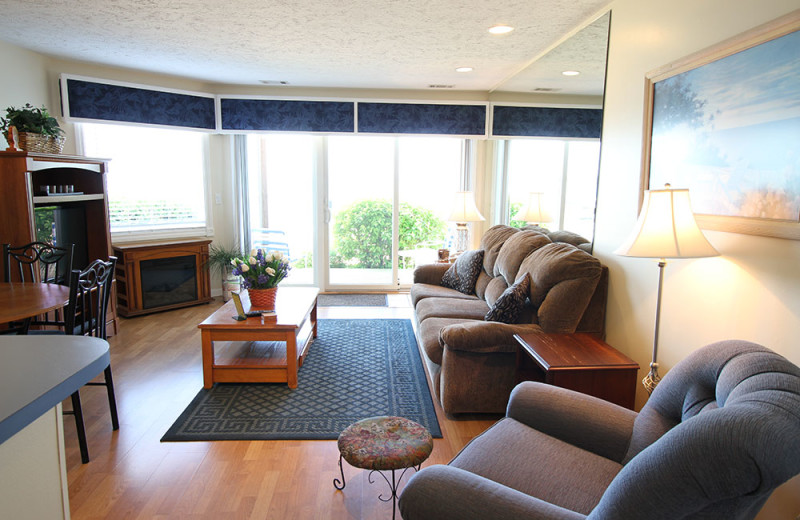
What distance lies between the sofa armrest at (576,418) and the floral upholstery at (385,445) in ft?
1.35

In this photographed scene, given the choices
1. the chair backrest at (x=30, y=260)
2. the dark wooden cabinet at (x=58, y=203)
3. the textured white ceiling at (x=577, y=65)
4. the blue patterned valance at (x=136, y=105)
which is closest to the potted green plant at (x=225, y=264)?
the dark wooden cabinet at (x=58, y=203)

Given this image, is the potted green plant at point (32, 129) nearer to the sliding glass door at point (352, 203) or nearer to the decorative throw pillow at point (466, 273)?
the sliding glass door at point (352, 203)

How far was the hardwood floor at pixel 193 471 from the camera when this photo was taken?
2.22m

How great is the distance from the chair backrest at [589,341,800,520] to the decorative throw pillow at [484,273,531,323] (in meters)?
1.85

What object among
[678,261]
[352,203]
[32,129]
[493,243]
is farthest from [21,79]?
[678,261]

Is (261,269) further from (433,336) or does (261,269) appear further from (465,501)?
(465,501)

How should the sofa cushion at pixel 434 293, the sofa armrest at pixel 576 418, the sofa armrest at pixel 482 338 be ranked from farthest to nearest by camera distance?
the sofa cushion at pixel 434 293 → the sofa armrest at pixel 482 338 → the sofa armrest at pixel 576 418

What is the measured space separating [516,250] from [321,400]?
177 centimetres

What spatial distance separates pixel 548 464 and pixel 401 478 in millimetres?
953

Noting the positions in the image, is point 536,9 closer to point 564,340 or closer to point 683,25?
point 683,25

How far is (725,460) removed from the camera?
94cm

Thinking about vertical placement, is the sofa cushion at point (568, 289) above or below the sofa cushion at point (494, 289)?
above

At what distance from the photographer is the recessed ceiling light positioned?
3.49 meters

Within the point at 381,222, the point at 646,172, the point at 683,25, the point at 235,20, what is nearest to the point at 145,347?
the point at 235,20
